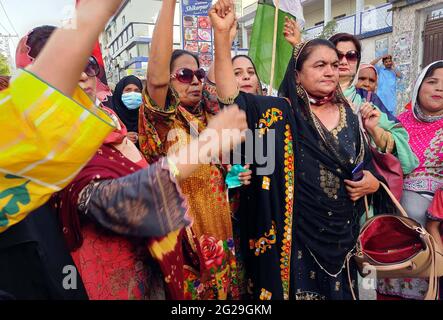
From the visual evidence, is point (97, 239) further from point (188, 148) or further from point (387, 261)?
point (387, 261)

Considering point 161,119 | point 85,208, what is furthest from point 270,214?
point 85,208

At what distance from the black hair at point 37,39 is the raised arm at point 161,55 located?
0.44 meters

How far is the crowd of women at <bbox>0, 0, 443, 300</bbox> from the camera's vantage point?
88 centimetres

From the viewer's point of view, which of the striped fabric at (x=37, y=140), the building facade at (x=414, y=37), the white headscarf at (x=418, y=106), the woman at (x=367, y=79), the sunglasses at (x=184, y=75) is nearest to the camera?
the striped fabric at (x=37, y=140)

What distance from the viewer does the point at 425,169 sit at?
7.30ft

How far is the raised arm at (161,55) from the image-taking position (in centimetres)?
130

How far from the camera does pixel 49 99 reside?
0.62 meters

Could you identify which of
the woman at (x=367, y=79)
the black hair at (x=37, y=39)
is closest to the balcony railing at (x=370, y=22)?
the woman at (x=367, y=79)

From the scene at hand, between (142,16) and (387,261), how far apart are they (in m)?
46.8

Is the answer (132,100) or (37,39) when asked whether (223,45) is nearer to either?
(37,39)

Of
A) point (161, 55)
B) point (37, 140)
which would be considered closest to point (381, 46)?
point (161, 55)

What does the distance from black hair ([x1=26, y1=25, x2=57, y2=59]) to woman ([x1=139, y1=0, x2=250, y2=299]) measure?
1.49 feet

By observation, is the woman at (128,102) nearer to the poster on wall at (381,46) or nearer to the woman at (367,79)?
the woman at (367,79)

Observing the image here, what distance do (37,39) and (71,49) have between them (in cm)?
52
